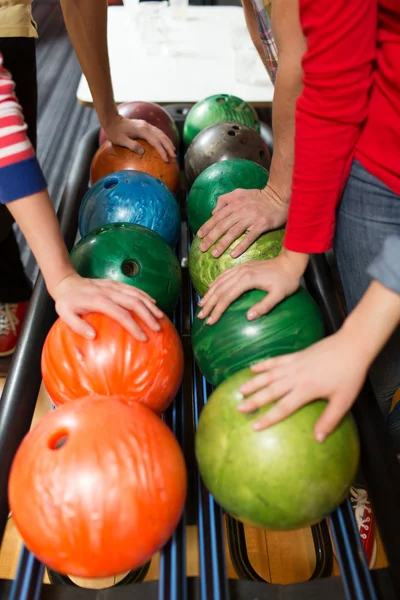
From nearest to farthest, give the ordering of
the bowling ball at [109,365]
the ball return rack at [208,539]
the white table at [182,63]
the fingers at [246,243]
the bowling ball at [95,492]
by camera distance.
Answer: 1. the bowling ball at [95,492]
2. the ball return rack at [208,539]
3. the bowling ball at [109,365]
4. the fingers at [246,243]
5. the white table at [182,63]

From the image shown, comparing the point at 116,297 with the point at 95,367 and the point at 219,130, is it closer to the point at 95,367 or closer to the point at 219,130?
the point at 95,367

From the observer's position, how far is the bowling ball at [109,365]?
38.7 inches

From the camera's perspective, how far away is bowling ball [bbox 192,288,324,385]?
1.05 meters

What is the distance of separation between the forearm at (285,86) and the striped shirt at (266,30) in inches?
12.1

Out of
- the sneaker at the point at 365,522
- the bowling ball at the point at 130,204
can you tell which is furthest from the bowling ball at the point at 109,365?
the sneaker at the point at 365,522

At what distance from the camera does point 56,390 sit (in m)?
1.02

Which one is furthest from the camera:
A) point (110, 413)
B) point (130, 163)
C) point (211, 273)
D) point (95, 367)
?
point (130, 163)

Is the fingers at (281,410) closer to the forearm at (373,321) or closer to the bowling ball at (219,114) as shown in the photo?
the forearm at (373,321)

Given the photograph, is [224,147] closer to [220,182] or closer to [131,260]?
[220,182]

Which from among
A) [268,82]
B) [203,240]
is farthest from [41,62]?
[203,240]

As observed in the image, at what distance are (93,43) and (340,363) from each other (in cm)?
124

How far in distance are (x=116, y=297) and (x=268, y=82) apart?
63.2 inches

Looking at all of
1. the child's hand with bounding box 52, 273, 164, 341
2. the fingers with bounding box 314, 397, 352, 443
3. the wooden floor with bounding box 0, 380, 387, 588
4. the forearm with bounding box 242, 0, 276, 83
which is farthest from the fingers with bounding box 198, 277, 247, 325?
the forearm with bounding box 242, 0, 276, 83

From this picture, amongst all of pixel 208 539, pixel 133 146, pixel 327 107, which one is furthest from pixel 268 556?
pixel 133 146
